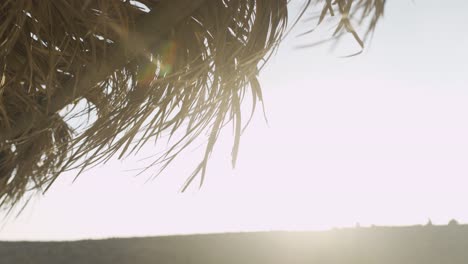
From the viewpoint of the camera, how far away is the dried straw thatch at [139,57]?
106 centimetres

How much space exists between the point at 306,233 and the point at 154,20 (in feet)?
36.1

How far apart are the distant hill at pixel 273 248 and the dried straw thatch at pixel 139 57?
937cm

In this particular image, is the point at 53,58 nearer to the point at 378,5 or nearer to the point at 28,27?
the point at 28,27

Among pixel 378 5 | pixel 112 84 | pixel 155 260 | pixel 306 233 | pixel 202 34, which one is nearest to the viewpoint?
pixel 378 5

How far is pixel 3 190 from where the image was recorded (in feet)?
4.86

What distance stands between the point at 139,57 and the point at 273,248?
401 inches

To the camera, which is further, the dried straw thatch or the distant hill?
the distant hill

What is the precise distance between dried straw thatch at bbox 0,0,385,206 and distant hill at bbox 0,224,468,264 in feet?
30.7

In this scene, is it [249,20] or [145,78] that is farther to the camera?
[145,78]

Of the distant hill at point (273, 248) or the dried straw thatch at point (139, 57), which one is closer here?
the dried straw thatch at point (139, 57)

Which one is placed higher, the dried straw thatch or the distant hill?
the distant hill

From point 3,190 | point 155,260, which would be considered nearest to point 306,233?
point 155,260

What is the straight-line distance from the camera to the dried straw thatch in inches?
41.8

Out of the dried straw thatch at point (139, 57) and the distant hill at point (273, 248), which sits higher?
the distant hill at point (273, 248)
